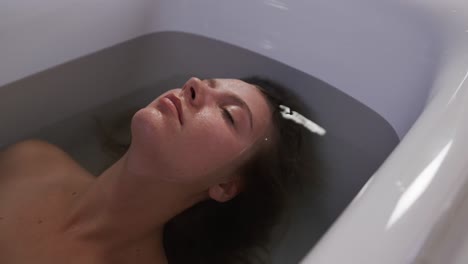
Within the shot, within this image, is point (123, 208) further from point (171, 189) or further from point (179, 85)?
point (179, 85)

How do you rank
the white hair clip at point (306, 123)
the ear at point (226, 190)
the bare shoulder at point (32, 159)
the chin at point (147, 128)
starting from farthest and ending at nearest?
1. the white hair clip at point (306, 123)
2. the bare shoulder at point (32, 159)
3. the ear at point (226, 190)
4. the chin at point (147, 128)

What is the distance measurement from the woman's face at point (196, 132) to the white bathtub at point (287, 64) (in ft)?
0.63

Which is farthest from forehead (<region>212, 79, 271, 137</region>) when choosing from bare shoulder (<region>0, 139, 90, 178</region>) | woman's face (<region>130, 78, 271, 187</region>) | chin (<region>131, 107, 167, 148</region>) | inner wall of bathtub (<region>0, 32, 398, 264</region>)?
bare shoulder (<region>0, 139, 90, 178</region>)

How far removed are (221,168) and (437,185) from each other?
0.33 m

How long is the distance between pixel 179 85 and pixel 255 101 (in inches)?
16.9

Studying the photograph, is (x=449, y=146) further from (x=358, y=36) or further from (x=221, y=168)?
(x=358, y=36)

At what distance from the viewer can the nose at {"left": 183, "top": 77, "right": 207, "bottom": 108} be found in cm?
77

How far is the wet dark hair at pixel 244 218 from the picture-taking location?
0.90m

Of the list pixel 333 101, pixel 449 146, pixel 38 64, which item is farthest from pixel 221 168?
pixel 38 64

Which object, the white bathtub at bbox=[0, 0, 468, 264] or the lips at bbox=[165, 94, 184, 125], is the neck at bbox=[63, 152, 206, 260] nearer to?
the lips at bbox=[165, 94, 184, 125]

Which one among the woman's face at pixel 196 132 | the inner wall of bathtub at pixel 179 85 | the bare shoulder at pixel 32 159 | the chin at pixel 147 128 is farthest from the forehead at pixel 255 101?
the bare shoulder at pixel 32 159

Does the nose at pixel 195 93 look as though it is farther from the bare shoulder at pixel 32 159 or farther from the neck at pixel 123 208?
the bare shoulder at pixel 32 159

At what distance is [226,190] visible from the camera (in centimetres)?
87

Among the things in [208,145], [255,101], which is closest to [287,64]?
[255,101]
